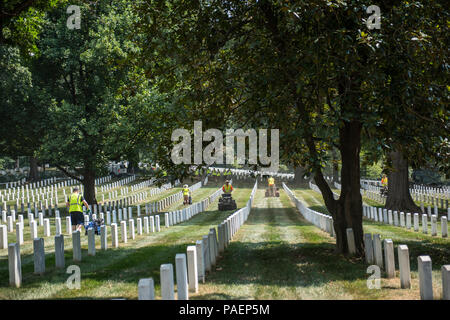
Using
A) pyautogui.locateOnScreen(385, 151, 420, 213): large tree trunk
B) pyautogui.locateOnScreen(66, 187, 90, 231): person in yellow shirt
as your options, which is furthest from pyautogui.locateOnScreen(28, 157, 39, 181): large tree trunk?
pyautogui.locateOnScreen(385, 151, 420, 213): large tree trunk

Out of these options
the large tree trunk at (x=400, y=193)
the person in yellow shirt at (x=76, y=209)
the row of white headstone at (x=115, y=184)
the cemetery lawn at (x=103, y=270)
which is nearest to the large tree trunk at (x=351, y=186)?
the cemetery lawn at (x=103, y=270)

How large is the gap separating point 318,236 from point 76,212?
869 cm


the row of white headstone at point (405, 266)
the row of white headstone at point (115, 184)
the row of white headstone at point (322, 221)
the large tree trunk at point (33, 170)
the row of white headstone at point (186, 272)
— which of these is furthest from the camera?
the large tree trunk at point (33, 170)

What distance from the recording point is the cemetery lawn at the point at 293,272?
825 cm

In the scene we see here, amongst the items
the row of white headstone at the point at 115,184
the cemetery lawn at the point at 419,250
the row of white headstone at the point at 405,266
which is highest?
the row of white headstone at the point at 405,266

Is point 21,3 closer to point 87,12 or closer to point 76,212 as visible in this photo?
point 76,212

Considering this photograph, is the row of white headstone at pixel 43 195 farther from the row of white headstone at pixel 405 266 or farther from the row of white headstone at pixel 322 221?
the row of white headstone at pixel 405 266

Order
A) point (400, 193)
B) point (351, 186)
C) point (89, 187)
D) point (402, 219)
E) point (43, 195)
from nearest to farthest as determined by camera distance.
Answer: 1. point (351, 186)
2. point (402, 219)
3. point (400, 193)
4. point (89, 187)
5. point (43, 195)

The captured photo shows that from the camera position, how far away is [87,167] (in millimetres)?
30266

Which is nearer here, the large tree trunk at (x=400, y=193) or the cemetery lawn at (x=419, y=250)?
the cemetery lawn at (x=419, y=250)

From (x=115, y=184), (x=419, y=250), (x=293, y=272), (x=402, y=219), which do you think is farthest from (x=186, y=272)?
(x=115, y=184)

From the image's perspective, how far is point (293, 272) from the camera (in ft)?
34.2

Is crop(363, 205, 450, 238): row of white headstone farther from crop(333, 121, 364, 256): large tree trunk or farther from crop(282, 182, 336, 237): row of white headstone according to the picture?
crop(333, 121, 364, 256): large tree trunk

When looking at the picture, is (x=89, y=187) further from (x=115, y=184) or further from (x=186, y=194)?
(x=115, y=184)
